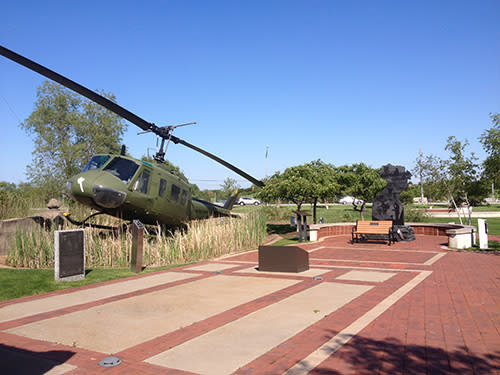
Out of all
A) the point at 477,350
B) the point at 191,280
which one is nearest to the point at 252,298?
the point at 191,280

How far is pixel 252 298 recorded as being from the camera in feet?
24.8

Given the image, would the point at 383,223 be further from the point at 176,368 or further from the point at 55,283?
the point at 176,368

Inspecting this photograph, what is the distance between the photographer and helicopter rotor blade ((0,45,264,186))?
31.7 ft

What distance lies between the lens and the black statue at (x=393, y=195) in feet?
58.8

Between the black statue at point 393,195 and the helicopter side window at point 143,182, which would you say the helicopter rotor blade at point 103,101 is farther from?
the black statue at point 393,195

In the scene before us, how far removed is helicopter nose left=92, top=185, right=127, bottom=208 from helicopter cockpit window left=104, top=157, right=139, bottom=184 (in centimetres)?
63

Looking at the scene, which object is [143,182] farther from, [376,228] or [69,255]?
[376,228]

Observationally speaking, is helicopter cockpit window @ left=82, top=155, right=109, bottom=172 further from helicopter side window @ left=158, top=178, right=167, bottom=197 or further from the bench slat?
the bench slat

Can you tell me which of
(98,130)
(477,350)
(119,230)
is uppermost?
(98,130)

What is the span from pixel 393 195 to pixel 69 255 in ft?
44.7

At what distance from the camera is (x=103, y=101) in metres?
Answer: 11.2

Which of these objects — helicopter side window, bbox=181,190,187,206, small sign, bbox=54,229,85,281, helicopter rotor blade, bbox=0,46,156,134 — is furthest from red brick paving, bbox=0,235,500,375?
helicopter side window, bbox=181,190,187,206

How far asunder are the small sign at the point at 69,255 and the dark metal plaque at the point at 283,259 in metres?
4.55

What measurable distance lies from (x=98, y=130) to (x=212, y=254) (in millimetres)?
19609
